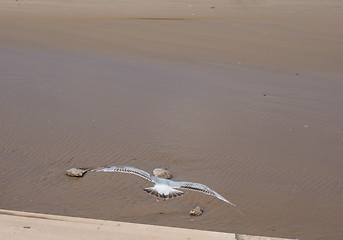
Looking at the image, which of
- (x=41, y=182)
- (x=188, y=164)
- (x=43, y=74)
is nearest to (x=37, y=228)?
(x=41, y=182)

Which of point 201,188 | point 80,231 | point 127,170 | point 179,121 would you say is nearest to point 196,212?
point 201,188

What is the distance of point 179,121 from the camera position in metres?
5.86

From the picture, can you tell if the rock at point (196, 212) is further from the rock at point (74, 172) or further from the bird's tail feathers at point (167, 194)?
the rock at point (74, 172)

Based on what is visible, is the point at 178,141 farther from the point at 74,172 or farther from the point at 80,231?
the point at 80,231

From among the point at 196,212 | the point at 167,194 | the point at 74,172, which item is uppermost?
the point at 74,172

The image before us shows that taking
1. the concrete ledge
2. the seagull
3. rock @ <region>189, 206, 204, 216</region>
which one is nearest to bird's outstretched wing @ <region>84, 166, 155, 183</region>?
the seagull

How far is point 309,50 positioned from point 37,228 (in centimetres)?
773

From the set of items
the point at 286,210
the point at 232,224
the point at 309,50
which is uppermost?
the point at 309,50

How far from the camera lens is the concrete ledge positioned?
3.04 m

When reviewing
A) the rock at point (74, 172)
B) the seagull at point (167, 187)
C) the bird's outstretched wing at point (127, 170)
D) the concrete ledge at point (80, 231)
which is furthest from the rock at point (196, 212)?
the rock at point (74, 172)

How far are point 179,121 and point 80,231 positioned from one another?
9.59ft

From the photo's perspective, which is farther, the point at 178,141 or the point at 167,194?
the point at 178,141

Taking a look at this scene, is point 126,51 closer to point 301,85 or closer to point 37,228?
point 301,85

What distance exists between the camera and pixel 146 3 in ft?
46.5
